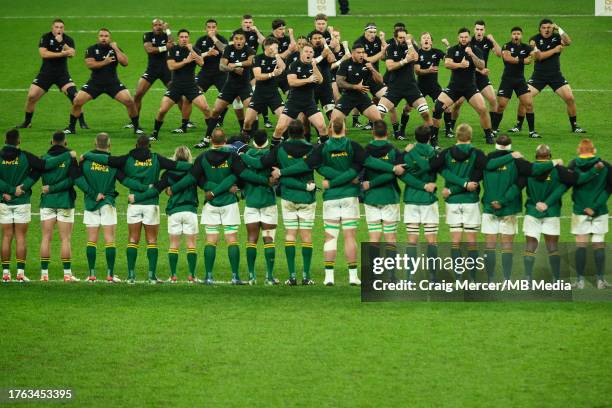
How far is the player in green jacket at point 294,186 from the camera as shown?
19266mm

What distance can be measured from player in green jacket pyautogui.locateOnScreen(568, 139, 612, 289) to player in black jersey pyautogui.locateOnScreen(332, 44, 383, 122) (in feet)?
28.1

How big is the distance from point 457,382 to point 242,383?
2.50m

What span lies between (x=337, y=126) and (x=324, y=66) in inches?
365

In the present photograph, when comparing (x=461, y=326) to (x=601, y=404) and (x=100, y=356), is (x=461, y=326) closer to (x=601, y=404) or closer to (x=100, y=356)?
(x=601, y=404)

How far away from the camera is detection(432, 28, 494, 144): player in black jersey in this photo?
2819 centimetres

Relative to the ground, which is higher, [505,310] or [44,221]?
[44,221]

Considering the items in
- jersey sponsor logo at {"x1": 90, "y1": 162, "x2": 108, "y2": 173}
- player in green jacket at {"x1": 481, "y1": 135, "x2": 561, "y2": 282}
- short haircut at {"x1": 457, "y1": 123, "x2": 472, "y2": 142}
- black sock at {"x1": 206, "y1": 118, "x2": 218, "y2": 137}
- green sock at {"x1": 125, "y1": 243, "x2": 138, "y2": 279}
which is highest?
black sock at {"x1": 206, "y1": 118, "x2": 218, "y2": 137}

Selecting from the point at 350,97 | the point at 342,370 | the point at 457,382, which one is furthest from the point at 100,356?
the point at 350,97

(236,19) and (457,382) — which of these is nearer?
(457,382)

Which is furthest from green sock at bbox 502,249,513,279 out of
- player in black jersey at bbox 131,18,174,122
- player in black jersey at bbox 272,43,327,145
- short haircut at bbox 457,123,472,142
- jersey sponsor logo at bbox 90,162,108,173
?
player in black jersey at bbox 131,18,174,122

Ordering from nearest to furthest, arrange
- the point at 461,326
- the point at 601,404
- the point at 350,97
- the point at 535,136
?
1. the point at 601,404
2. the point at 461,326
3. the point at 350,97
4. the point at 535,136

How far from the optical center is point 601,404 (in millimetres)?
14867

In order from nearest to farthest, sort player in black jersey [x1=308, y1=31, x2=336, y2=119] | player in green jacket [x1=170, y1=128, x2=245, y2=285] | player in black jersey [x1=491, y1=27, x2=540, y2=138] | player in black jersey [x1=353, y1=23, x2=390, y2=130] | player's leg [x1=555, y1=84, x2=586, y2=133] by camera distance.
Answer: player in green jacket [x1=170, y1=128, x2=245, y2=285], player in black jersey [x1=308, y1=31, x2=336, y2=119], player in black jersey [x1=353, y1=23, x2=390, y2=130], player in black jersey [x1=491, y1=27, x2=540, y2=138], player's leg [x1=555, y1=84, x2=586, y2=133]

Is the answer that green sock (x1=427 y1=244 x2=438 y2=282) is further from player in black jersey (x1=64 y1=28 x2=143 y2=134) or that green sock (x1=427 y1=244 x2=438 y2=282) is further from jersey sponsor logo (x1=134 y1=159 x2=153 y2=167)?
player in black jersey (x1=64 y1=28 x2=143 y2=134)
